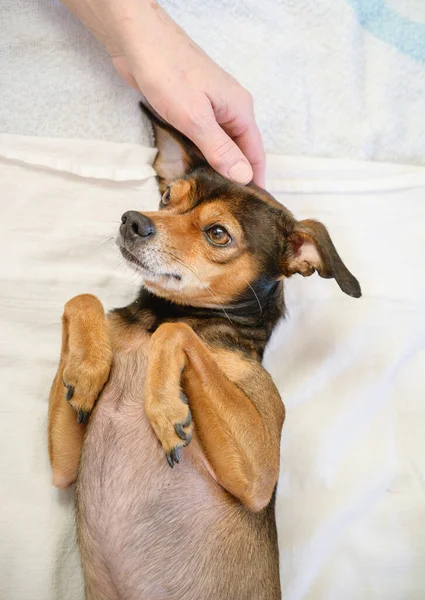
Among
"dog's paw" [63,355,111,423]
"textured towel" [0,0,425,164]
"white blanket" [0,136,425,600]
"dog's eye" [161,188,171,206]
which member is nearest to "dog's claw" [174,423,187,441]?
"dog's paw" [63,355,111,423]

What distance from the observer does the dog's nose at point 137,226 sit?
6.97 ft

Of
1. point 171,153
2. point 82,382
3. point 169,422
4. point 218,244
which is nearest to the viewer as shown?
point 169,422

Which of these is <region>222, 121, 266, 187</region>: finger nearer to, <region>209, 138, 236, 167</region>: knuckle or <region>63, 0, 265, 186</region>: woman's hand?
<region>63, 0, 265, 186</region>: woman's hand

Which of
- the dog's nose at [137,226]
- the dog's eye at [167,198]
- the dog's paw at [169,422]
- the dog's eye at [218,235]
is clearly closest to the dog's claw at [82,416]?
the dog's paw at [169,422]

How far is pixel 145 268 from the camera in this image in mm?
2178

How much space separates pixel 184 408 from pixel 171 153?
138cm

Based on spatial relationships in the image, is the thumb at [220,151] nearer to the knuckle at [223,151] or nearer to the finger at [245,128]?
the knuckle at [223,151]

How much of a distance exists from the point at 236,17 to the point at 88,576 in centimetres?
278

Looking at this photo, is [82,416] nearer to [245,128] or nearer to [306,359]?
[306,359]

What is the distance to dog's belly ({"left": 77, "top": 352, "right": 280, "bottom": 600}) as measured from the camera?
6.30 feet

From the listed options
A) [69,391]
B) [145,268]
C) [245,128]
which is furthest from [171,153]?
[69,391]

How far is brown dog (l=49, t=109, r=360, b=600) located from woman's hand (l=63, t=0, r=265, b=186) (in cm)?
19

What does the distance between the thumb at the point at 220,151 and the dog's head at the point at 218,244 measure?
4 cm

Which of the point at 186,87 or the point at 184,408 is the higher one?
the point at 186,87
